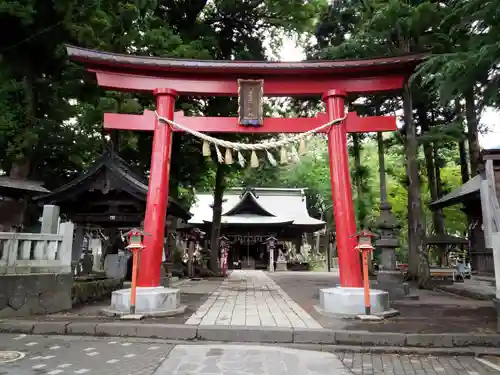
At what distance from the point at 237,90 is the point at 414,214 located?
9.11 m

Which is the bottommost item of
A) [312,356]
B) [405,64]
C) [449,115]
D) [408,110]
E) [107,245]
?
[312,356]

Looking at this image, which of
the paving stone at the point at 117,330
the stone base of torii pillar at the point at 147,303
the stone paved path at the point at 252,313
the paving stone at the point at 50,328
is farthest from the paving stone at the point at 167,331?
the paving stone at the point at 50,328

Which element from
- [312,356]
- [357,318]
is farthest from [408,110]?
[312,356]

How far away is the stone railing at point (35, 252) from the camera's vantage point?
7398mm

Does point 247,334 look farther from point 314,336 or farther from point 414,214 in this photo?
point 414,214

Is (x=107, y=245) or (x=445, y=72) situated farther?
(x=107, y=245)

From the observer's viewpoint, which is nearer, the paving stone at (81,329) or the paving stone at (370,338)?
the paving stone at (370,338)

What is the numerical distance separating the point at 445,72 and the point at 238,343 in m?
6.14

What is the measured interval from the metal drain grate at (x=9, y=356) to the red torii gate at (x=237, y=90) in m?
3.18

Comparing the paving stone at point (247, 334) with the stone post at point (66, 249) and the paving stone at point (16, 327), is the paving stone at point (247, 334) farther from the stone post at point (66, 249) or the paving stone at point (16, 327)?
the stone post at point (66, 249)

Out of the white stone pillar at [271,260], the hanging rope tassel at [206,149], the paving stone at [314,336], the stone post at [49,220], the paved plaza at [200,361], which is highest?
the hanging rope tassel at [206,149]

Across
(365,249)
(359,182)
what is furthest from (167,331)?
(359,182)

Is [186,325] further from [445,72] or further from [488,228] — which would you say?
[445,72]

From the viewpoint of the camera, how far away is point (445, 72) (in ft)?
23.2
